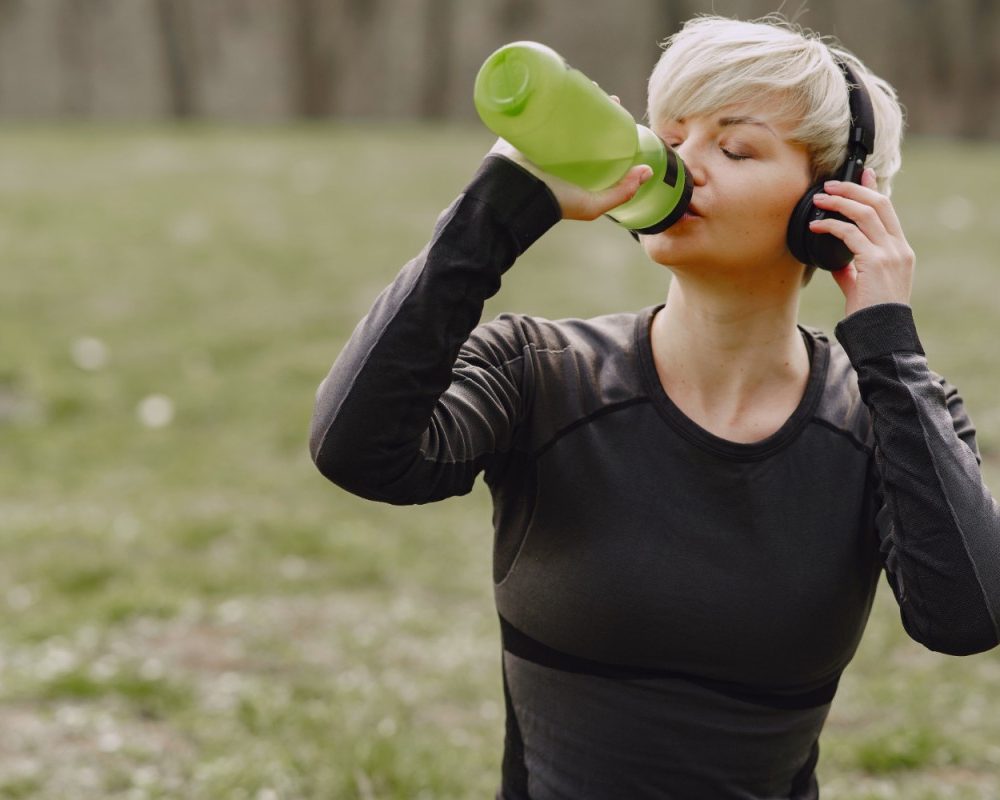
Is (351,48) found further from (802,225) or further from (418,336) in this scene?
(418,336)

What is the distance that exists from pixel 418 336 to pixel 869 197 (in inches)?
27.3

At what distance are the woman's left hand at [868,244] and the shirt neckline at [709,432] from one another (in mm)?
175

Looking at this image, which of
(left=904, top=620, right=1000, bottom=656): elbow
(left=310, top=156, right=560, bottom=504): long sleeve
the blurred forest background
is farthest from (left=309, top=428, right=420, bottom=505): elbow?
the blurred forest background

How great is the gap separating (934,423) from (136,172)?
308 inches

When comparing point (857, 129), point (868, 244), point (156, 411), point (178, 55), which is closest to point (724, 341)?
point (868, 244)

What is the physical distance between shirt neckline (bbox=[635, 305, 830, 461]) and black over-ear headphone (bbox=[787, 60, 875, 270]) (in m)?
0.20

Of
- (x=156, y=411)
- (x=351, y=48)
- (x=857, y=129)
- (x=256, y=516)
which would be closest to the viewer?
(x=857, y=129)

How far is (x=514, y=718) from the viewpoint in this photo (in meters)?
2.06

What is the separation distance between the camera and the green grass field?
3.20 m

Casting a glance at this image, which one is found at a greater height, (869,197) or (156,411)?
(869,197)

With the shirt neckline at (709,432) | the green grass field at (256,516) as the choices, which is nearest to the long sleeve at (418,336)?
the shirt neckline at (709,432)

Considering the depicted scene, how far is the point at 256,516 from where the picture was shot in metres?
4.66

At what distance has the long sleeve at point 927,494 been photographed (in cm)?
171

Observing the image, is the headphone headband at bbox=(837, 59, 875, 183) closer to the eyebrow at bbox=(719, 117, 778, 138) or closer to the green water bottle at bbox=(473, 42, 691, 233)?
the eyebrow at bbox=(719, 117, 778, 138)
